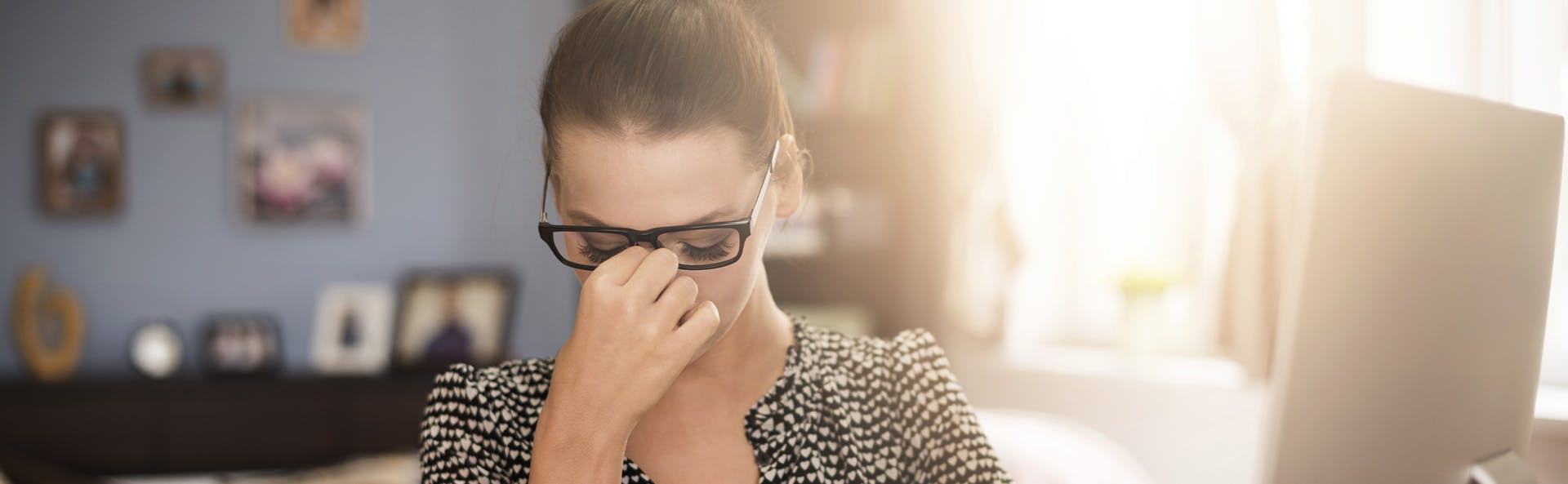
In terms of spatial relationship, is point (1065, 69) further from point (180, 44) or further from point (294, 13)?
point (180, 44)

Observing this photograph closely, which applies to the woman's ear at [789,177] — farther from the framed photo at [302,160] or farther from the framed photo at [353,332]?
the framed photo at [302,160]

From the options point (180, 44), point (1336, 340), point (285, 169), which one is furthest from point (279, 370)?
point (1336, 340)

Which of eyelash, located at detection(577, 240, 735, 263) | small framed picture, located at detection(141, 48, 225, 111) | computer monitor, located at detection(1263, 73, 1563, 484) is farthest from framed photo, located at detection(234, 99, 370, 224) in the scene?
computer monitor, located at detection(1263, 73, 1563, 484)

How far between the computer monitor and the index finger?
43 cm

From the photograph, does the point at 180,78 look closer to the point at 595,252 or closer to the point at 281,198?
the point at 281,198

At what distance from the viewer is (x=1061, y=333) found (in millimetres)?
2609

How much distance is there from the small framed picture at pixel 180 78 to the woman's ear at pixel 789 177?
3.02 m

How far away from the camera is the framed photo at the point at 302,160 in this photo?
3.26 meters

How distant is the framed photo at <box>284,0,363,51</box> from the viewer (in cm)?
325

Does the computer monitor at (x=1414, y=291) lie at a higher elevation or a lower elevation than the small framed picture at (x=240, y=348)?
higher

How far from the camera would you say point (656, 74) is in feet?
2.60

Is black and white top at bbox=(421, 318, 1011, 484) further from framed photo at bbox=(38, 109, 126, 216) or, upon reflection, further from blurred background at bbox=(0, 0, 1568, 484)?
framed photo at bbox=(38, 109, 126, 216)

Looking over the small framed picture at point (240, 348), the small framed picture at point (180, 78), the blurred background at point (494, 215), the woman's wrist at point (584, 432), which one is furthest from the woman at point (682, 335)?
the small framed picture at point (180, 78)

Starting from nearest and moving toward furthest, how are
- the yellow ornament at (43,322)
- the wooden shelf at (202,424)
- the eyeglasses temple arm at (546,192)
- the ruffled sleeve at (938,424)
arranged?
the eyeglasses temple arm at (546,192) < the ruffled sleeve at (938,424) < the wooden shelf at (202,424) < the yellow ornament at (43,322)
